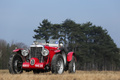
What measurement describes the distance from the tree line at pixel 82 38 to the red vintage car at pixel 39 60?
49483 millimetres

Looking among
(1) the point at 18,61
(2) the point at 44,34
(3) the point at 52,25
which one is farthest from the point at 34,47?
(3) the point at 52,25

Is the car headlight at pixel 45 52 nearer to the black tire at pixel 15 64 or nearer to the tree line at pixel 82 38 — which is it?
the black tire at pixel 15 64

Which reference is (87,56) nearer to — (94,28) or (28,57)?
(94,28)

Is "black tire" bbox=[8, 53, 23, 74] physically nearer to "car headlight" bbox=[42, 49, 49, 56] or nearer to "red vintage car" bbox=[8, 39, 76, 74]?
"red vintage car" bbox=[8, 39, 76, 74]

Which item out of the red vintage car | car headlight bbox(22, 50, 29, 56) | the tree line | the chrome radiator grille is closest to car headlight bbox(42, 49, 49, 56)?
the red vintage car

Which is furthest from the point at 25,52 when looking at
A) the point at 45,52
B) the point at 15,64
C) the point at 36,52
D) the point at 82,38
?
the point at 82,38

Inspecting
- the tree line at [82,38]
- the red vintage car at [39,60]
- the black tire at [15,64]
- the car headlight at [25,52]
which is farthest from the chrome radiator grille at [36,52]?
the tree line at [82,38]

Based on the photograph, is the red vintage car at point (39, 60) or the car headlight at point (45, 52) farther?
the car headlight at point (45, 52)

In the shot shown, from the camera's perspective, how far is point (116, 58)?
7544 centimetres

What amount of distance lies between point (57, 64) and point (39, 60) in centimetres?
124

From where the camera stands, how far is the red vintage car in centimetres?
1526

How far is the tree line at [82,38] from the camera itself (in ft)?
225

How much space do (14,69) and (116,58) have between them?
62801mm

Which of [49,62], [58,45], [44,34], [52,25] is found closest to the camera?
[49,62]
